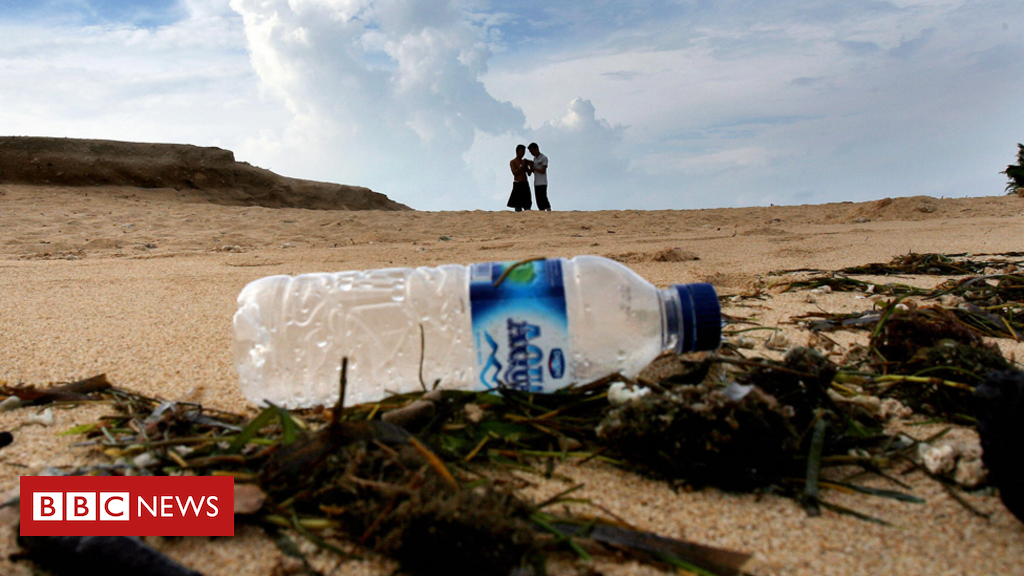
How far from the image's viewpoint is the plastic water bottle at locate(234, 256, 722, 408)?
1352mm

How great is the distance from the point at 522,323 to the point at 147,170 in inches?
555

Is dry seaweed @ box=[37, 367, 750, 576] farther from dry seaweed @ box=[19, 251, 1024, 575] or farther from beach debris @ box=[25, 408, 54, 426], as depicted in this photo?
beach debris @ box=[25, 408, 54, 426]

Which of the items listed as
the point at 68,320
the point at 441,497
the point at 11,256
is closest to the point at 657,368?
the point at 441,497

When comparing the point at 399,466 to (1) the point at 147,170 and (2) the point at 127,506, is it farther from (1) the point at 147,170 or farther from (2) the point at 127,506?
(1) the point at 147,170

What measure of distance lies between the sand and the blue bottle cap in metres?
0.35

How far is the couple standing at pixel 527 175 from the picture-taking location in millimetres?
11078

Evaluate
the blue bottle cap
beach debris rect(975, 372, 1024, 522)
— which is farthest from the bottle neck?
beach debris rect(975, 372, 1024, 522)

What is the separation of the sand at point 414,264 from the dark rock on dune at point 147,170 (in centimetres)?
199

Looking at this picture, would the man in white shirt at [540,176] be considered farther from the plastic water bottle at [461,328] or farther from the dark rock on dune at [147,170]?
the plastic water bottle at [461,328]

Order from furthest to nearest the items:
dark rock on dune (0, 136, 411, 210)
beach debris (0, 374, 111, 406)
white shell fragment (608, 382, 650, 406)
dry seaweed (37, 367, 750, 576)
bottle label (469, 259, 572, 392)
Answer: dark rock on dune (0, 136, 411, 210)
beach debris (0, 374, 111, 406)
bottle label (469, 259, 572, 392)
white shell fragment (608, 382, 650, 406)
dry seaweed (37, 367, 750, 576)

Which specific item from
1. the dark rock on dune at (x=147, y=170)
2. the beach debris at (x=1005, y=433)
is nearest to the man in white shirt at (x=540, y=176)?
the dark rock on dune at (x=147, y=170)

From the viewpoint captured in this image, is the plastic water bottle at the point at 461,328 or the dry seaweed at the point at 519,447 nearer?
the dry seaweed at the point at 519,447

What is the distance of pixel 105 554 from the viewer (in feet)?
2.81

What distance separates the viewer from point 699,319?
51.1 inches
